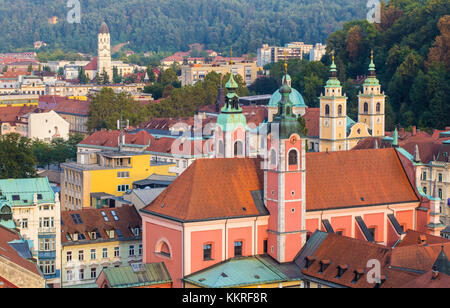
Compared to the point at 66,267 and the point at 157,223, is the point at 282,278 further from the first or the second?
the point at 66,267

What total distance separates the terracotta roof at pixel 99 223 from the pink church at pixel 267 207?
5.85 m

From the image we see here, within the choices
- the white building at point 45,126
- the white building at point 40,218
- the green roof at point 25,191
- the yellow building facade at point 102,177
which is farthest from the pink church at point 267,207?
the white building at point 45,126

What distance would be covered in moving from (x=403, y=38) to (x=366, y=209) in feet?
248

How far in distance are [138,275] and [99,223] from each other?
9.32 m

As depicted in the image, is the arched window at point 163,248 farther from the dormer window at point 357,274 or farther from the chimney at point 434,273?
the chimney at point 434,273

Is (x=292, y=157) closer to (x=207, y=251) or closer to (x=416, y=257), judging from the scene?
(x=207, y=251)

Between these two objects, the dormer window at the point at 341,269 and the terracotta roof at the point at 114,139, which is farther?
the terracotta roof at the point at 114,139

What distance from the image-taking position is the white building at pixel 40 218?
52316mm

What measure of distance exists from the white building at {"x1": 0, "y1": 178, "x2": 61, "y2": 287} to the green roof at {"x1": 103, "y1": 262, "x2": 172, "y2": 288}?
7.20 metres

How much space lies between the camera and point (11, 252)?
3766cm

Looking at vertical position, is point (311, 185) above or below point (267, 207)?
above

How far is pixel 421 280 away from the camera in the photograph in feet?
127

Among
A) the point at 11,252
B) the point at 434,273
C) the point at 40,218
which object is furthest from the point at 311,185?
the point at 11,252

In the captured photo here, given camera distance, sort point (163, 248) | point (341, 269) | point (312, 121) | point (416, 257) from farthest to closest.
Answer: point (312, 121) < point (163, 248) < point (341, 269) < point (416, 257)
